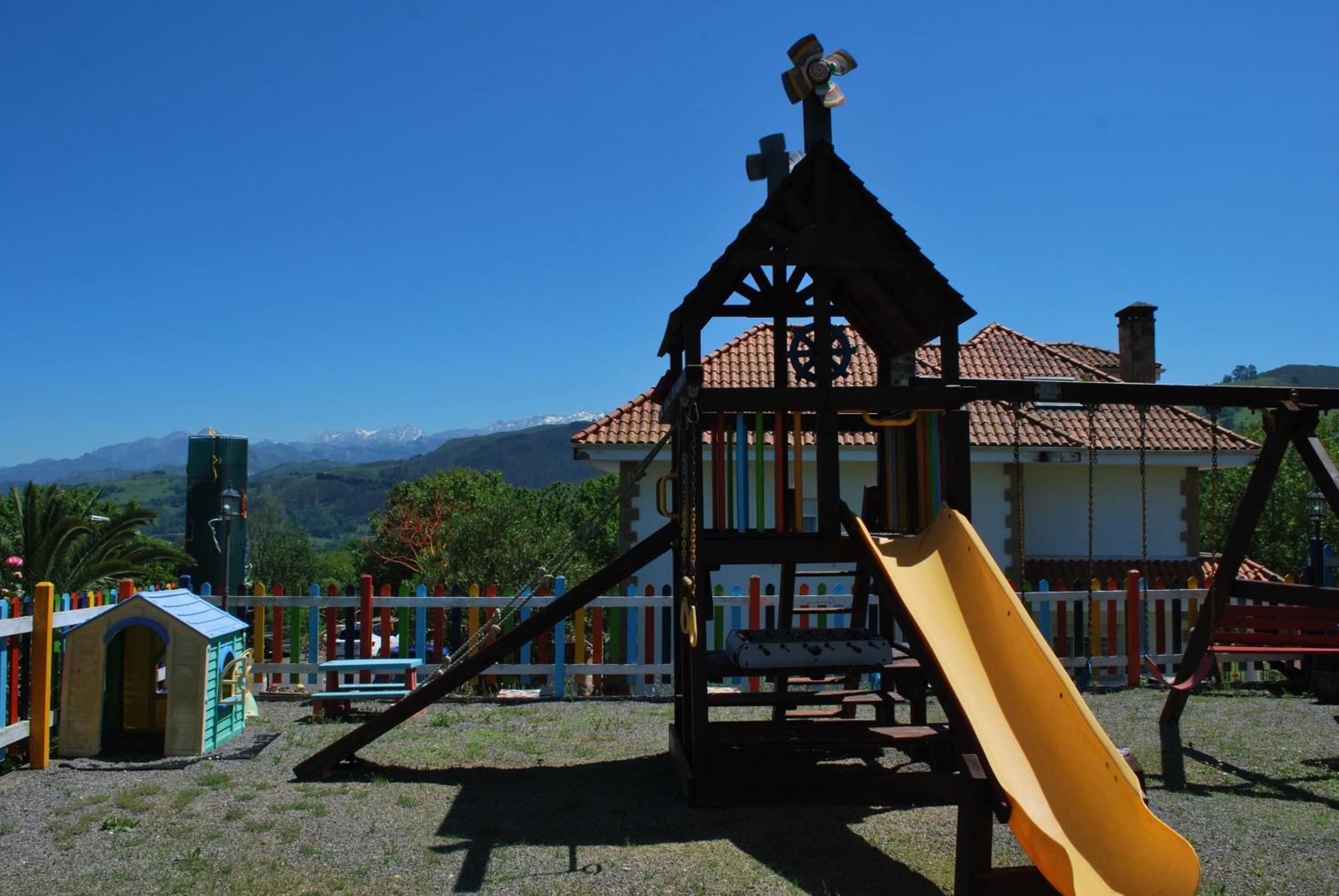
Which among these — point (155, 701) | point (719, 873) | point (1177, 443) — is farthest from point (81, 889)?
point (1177, 443)

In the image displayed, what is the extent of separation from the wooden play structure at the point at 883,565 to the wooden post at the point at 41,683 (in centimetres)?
213

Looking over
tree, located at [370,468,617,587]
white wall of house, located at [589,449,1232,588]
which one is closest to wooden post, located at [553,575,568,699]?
tree, located at [370,468,617,587]

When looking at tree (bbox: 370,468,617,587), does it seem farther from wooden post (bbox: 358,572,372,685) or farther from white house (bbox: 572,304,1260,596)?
wooden post (bbox: 358,572,372,685)

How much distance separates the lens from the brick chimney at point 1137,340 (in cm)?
2166

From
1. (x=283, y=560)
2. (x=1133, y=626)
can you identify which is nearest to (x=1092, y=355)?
(x=1133, y=626)

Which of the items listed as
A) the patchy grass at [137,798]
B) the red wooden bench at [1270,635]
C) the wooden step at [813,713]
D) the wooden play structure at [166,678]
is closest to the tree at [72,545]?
the wooden play structure at [166,678]

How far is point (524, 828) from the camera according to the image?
6.10 meters

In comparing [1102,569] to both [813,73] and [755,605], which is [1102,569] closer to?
[755,605]

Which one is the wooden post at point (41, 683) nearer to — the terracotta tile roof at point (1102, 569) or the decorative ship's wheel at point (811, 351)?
the decorative ship's wheel at point (811, 351)

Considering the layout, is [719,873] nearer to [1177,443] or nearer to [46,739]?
[46,739]

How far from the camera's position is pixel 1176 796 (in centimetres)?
688

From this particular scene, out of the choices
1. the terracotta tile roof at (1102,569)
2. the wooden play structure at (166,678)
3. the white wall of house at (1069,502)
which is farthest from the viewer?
the terracotta tile roof at (1102,569)

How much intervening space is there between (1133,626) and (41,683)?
37.9 feet

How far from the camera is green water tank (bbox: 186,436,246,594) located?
27.9m
